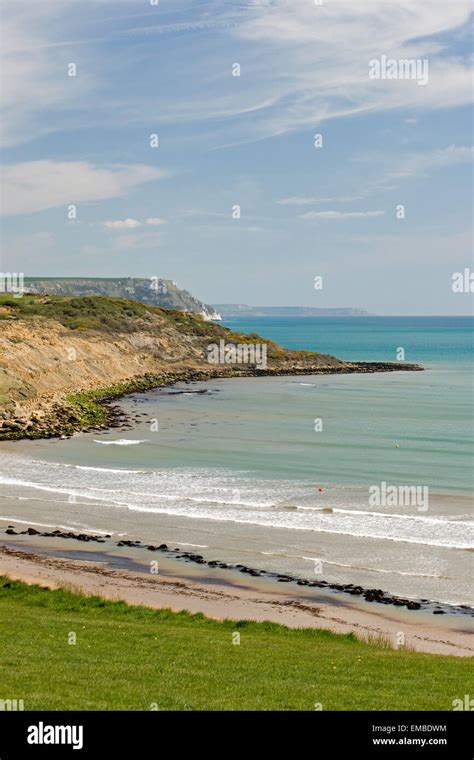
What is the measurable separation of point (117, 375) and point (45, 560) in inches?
2618

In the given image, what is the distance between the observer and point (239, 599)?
79.7 ft

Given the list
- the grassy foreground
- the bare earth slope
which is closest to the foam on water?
the grassy foreground

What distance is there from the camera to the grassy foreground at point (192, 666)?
13.3 meters

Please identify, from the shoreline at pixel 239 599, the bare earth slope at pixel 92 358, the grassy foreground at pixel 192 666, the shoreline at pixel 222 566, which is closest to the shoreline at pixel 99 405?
the bare earth slope at pixel 92 358

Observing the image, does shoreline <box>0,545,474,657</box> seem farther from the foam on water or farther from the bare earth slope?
the bare earth slope

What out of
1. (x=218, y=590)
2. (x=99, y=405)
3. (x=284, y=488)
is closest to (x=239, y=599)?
(x=218, y=590)

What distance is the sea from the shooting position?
29094 millimetres

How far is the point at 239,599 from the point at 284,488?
16297 millimetres

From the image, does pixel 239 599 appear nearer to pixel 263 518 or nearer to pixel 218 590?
pixel 218 590

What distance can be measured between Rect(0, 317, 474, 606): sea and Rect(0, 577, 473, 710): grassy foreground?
7.41 meters

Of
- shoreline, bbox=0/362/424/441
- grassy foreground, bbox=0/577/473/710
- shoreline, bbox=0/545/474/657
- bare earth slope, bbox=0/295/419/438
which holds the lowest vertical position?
shoreline, bbox=0/545/474/657

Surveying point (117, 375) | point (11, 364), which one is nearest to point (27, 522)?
point (11, 364)

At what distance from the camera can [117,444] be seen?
5434 cm

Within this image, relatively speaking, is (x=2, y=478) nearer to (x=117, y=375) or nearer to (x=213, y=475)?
(x=213, y=475)
